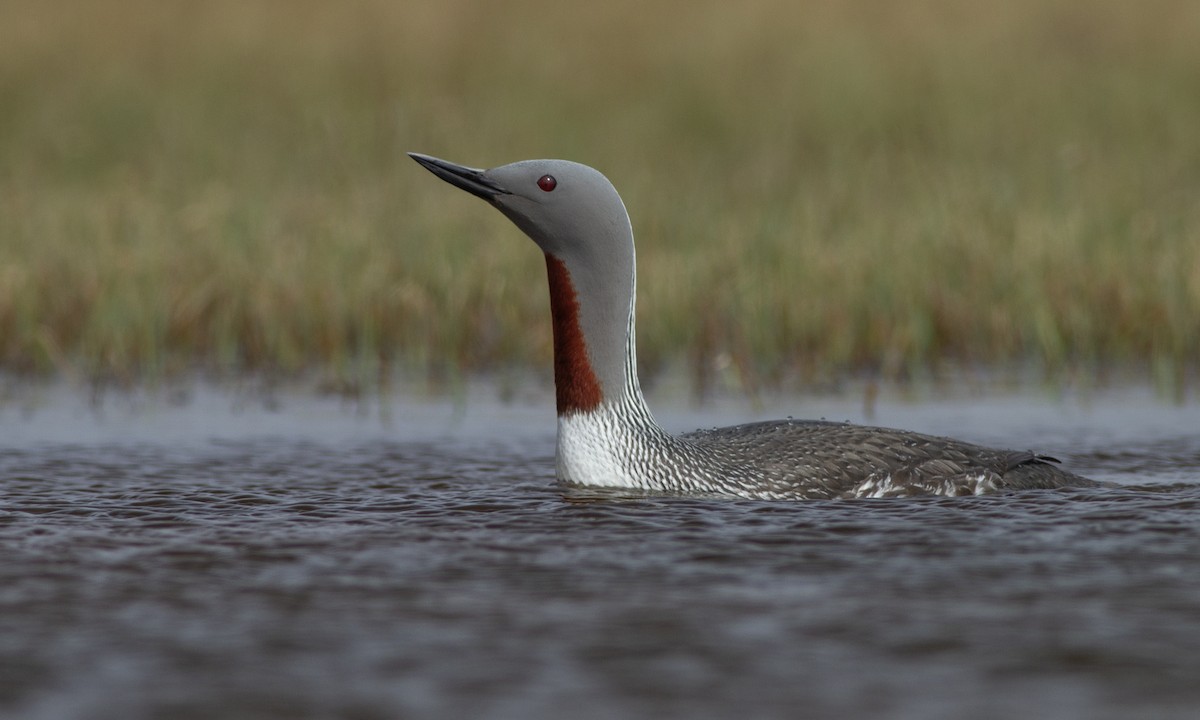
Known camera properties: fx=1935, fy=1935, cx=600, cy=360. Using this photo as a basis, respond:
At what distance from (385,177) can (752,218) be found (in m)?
2.33

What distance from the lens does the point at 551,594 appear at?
414 cm

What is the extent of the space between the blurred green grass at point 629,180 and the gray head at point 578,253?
6.84 feet

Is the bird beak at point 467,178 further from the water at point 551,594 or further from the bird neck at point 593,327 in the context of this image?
the water at point 551,594

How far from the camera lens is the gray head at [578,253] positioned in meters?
5.68

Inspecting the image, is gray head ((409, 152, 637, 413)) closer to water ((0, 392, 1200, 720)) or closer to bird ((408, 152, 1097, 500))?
bird ((408, 152, 1097, 500))

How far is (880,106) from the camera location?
1295 centimetres

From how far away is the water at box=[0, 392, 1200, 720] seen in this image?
133 inches

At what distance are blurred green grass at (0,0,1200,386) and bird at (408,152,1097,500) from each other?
2.05 meters

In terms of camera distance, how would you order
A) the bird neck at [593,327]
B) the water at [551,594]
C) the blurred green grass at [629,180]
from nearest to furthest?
the water at [551,594], the bird neck at [593,327], the blurred green grass at [629,180]

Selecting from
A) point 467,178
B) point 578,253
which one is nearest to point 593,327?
point 578,253

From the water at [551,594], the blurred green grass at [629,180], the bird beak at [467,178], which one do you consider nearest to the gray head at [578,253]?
the bird beak at [467,178]

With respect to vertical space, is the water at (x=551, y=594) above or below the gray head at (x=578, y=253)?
below

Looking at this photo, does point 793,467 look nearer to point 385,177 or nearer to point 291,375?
point 291,375

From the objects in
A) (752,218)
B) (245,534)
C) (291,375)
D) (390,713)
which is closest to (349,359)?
(291,375)
